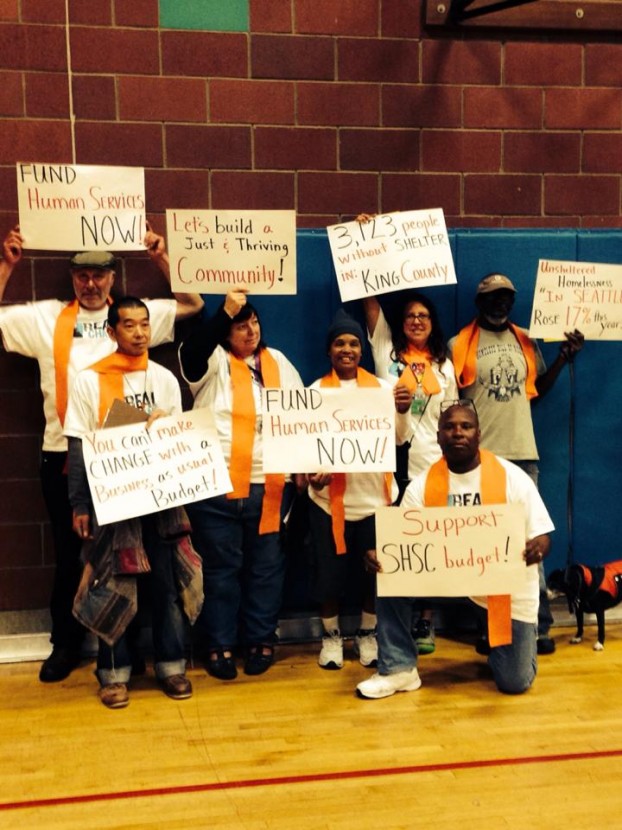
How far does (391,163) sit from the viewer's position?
15.5ft

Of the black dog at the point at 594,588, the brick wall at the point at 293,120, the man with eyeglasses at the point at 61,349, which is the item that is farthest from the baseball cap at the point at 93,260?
the black dog at the point at 594,588

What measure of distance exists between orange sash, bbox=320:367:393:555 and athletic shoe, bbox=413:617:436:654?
1.86ft

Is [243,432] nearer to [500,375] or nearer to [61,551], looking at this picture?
[61,551]

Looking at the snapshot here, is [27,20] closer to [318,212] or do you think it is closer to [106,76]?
[106,76]

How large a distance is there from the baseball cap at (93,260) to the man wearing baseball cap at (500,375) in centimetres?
153

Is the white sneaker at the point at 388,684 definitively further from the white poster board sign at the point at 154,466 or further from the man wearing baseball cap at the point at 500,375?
the white poster board sign at the point at 154,466

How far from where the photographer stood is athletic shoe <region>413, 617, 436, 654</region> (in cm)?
446

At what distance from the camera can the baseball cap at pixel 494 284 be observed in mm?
4395

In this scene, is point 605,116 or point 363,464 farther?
point 605,116

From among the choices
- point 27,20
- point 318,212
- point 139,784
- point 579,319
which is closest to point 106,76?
point 27,20

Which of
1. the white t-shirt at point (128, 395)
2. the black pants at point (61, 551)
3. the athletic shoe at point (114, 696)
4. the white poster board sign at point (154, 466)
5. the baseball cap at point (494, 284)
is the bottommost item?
the athletic shoe at point (114, 696)

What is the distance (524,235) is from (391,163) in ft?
2.29


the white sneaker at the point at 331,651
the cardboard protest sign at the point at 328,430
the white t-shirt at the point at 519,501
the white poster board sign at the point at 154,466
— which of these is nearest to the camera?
the white poster board sign at the point at 154,466

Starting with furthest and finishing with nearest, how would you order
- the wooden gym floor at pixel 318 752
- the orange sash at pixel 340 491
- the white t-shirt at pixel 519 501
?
the orange sash at pixel 340 491, the white t-shirt at pixel 519 501, the wooden gym floor at pixel 318 752
